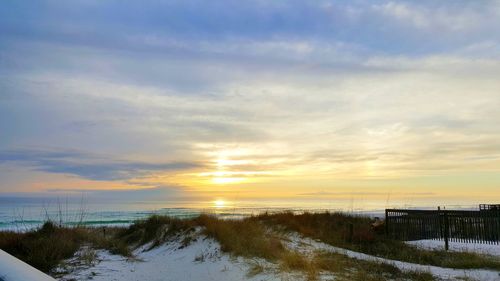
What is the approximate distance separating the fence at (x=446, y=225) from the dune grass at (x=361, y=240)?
0.97 m

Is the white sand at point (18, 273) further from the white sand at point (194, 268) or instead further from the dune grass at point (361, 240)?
the dune grass at point (361, 240)

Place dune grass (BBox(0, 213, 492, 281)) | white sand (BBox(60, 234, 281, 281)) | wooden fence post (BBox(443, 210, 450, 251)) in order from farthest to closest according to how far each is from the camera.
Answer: wooden fence post (BBox(443, 210, 450, 251))
dune grass (BBox(0, 213, 492, 281))
white sand (BBox(60, 234, 281, 281))

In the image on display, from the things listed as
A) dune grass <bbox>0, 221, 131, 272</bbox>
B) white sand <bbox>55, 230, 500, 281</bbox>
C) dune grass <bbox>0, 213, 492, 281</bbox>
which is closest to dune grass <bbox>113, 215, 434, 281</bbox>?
dune grass <bbox>0, 213, 492, 281</bbox>

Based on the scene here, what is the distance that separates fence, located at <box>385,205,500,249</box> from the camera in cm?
1784

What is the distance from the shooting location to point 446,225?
1889 cm

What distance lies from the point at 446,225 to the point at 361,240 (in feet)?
11.4

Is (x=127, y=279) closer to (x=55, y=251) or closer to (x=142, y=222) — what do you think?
(x=55, y=251)

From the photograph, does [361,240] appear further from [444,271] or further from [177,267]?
[177,267]

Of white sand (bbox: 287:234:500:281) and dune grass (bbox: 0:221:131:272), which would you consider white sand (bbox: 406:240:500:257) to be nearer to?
white sand (bbox: 287:234:500:281)

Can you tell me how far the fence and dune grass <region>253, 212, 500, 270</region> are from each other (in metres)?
0.97

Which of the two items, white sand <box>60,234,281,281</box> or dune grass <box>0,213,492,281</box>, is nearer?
white sand <box>60,234,281,281</box>

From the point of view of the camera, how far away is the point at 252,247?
14180 millimetres

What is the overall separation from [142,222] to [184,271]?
7.36 metres

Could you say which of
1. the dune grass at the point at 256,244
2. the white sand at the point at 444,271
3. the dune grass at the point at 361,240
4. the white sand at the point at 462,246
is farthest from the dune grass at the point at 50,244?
the white sand at the point at 462,246
